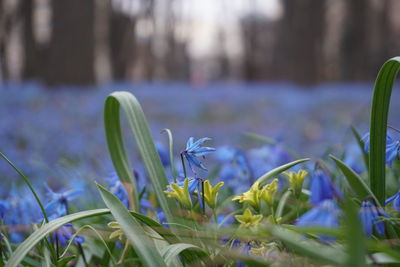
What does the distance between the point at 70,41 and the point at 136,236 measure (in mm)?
6492

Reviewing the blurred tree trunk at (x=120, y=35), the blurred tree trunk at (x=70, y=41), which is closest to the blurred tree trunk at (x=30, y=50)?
the blurred tree trunk at (x=120, y=35)

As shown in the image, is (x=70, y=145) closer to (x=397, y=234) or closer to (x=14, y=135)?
(x=14, y=135)

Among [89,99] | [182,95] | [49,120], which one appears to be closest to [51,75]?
[89,99]

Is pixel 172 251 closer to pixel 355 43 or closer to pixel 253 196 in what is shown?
pixel 253 196

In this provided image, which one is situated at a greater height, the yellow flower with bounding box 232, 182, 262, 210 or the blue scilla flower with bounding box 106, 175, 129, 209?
the yellow flower with bounding box 232, 182, 262, 210

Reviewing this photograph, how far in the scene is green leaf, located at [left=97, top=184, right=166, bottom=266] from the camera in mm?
837

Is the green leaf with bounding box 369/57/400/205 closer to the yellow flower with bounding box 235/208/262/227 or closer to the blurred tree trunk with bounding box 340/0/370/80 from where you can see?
the yellow flower with bounding box 235/208/262/227

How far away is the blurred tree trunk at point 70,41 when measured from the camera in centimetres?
693

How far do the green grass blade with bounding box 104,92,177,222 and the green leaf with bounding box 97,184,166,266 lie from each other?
0.20 m

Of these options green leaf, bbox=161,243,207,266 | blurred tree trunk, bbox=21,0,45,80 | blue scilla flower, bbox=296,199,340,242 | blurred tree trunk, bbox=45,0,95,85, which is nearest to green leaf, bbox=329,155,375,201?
blue scilla flower, bbox=296,199,340,242

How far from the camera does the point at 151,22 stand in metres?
19.6

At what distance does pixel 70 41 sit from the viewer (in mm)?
6992

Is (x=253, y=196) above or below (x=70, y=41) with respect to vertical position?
below

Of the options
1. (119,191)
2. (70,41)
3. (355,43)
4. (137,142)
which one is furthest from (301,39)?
(355,43)
